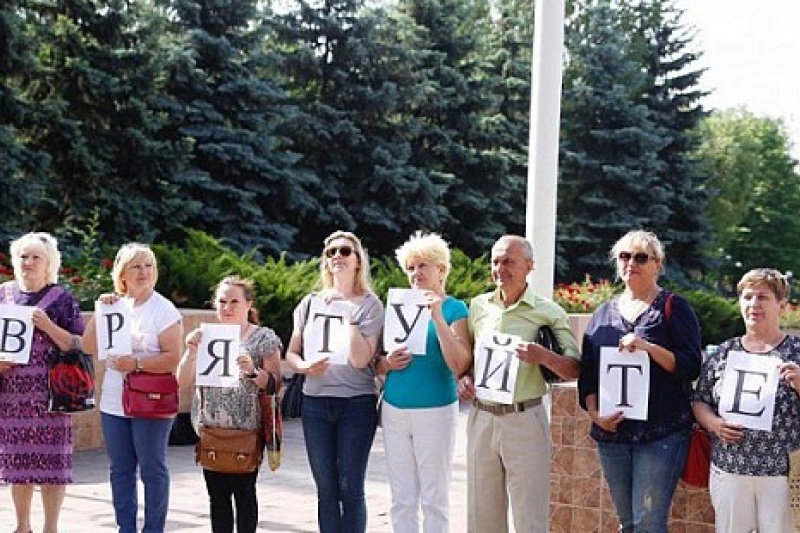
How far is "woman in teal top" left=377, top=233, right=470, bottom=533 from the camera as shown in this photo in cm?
726

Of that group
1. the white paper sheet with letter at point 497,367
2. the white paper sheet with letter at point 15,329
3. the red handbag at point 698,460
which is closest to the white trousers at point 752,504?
the red handbag at point 698,460

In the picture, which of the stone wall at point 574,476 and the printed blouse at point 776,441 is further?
the stone wall at point 574,476

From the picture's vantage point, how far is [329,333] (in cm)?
736

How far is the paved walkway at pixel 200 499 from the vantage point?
950 cm

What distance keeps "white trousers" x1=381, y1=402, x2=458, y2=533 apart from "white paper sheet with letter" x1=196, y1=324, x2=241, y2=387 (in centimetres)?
84

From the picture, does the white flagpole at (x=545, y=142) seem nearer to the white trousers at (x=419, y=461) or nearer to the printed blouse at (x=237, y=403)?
the white trousers at (x=419, y=461)

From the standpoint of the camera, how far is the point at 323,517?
7.51 meters

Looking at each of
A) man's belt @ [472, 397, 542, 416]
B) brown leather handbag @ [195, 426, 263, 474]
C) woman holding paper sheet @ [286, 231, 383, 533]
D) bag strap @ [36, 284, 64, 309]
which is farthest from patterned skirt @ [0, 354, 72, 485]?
man's belt @ [472, 397, 542, 416]

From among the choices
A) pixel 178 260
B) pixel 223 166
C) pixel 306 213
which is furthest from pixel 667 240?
pixel 178 260

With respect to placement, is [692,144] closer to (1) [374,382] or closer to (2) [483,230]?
(2) [483,230]

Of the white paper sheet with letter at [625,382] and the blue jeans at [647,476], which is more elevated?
the white paper sheet with letter at [625,382]

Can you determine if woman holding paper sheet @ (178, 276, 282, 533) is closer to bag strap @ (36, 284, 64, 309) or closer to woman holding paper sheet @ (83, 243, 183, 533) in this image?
woman holding paper sheet @ (83, 243, 183, 533)

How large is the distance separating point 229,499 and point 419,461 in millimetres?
1113

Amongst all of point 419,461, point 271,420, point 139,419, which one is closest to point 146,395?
point 139,419
